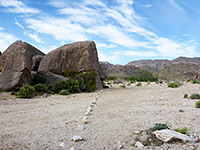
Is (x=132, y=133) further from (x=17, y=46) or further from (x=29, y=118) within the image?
(x=17, y=46)

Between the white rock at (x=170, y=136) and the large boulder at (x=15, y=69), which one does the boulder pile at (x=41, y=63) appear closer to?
the large boulder at (x=15, y=69)

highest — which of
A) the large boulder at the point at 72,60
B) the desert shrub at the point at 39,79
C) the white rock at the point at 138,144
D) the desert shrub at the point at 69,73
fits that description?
the large boulder at the point at 72,60

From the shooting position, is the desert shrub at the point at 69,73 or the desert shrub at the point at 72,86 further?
the desert shrub at the point at 69,73

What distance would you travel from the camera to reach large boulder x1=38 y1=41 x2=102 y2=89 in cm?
1658

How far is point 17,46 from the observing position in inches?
549

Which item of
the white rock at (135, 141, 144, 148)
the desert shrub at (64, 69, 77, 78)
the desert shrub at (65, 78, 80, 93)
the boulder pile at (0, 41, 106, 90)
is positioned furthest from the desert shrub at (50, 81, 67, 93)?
the white rock at (135, 141, 144, 148)

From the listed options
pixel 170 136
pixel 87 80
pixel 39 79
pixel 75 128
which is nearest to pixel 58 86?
pixel 39 79

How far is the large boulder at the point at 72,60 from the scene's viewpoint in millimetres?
16578

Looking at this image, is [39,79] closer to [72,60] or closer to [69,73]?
[69,73]

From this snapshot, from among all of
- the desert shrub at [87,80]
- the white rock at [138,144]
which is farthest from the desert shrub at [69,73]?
the white rock at [138,144]

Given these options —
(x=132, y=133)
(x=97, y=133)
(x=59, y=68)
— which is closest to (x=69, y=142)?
(x=97, y=133)

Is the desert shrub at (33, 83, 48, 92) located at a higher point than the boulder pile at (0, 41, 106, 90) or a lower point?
lower

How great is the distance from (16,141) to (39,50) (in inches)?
672

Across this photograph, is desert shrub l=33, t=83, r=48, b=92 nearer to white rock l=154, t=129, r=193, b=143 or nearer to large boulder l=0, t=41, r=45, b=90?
large boulder l=0, t=41, r=45, b=90
